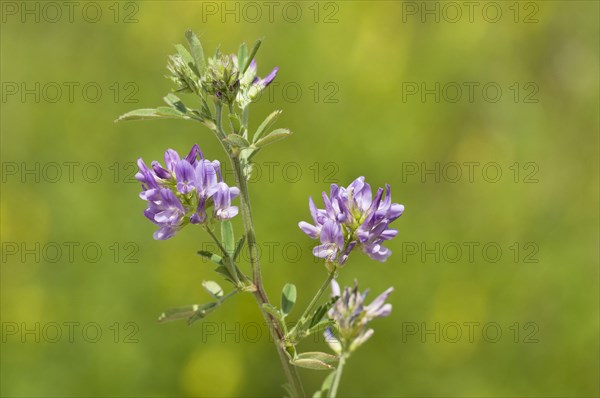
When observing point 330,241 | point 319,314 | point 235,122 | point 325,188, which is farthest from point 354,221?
point 325,188

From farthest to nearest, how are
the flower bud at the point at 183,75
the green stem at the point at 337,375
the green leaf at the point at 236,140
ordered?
the green stem at the point at 337,375
the flower bud at the point at 183,75
the green leaf at the point at 236,140

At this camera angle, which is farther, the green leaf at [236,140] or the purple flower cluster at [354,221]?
the purple flower cluster at [354,221]

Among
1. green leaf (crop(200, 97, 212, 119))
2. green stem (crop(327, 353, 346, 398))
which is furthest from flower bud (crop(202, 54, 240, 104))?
green stem (crop(327, 353, 346, 398))

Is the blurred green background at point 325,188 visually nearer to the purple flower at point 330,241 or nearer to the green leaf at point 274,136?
the purple flower at point 330,241

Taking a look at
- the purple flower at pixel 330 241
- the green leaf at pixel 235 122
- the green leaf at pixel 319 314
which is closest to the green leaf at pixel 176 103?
the green leaf at pixel 235 122

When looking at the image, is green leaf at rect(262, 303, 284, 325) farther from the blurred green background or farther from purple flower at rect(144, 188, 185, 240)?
the blurred green background

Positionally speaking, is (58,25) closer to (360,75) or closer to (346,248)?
(360,75)

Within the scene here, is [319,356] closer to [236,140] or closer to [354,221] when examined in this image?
[354,221]
